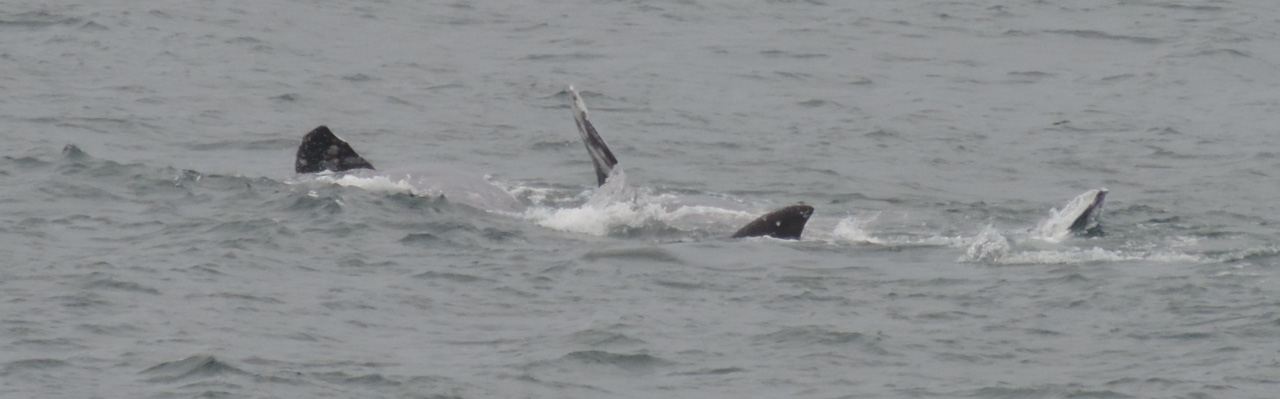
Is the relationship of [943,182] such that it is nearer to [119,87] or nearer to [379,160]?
[379,160]

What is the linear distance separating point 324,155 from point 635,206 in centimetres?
288

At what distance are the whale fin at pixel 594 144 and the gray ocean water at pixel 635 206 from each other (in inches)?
12.3

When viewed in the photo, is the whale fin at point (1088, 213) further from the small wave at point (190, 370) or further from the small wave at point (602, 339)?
the small wave at point (190, 370)

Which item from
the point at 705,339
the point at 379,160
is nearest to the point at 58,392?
the point at 705,339

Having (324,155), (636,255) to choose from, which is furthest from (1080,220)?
(324,155)

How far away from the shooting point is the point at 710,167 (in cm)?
1728

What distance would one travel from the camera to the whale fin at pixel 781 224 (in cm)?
1338

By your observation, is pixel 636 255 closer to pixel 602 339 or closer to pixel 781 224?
pixel 781 224

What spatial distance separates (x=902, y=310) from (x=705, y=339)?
144 cm

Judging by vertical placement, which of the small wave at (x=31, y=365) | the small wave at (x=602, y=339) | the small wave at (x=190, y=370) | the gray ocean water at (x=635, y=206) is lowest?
the gray ocean water at (x=635, y=206)

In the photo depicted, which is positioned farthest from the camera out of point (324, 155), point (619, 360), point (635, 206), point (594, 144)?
point (324, 155)

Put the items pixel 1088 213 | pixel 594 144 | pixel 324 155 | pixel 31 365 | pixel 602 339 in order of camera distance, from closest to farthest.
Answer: pixel 31 365, pixel 602 339, pixel 1088 213, pixel 594 144, pixel 324 155

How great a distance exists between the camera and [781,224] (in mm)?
13477

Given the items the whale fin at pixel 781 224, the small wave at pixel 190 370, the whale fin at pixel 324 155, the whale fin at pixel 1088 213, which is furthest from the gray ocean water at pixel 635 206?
the whale fin at pixel 324 155
